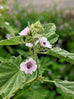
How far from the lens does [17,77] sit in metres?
0.89

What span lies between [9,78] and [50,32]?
11.1 inches

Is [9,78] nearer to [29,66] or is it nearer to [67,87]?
[29,66]

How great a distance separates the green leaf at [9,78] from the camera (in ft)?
2.79

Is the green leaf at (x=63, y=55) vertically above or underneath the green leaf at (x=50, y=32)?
underneath

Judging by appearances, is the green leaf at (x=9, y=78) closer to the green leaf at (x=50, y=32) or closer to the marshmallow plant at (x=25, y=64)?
the marshmallow plant at (x=25, y=64)

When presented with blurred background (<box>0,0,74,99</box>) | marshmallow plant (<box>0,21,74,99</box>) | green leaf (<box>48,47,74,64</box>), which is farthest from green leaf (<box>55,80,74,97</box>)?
blurred background (<box>0,0,74,99</box>)

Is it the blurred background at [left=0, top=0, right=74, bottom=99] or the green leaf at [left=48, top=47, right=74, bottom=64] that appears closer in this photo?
the green leaf at [left=48, top=47, right=74, bottom=64]

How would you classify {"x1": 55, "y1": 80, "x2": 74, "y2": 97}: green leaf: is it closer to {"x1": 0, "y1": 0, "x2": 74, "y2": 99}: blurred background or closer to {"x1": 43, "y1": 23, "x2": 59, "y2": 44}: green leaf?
{"x1": 43, "y1": 23, "x2": 59, "y2": 44}: green leaf

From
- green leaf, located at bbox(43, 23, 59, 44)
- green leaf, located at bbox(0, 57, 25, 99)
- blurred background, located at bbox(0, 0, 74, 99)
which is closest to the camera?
green leaf, located at bbox(0, 57, 25, 99)

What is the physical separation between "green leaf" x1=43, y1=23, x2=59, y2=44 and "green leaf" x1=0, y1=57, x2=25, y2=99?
21cm

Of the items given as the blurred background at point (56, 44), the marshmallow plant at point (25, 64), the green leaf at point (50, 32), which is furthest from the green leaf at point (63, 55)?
the blurred background at point (56, 44)

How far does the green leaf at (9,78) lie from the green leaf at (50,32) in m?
0.21

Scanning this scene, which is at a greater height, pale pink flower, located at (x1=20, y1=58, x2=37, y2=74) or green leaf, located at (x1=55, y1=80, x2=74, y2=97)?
pale pink flower, located at (x1=20, y1=58, x2=37, y2=74)

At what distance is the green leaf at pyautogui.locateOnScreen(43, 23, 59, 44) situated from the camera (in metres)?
1.00
